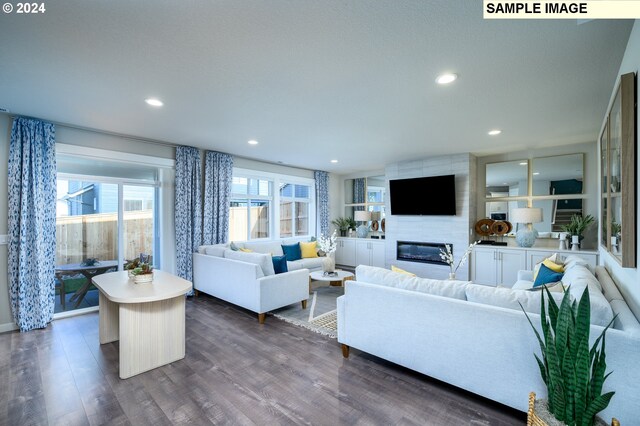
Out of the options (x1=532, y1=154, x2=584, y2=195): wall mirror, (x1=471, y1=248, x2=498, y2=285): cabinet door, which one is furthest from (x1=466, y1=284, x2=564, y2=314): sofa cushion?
(x1=532, y1=154, x2=584, y2=195): wall mirror

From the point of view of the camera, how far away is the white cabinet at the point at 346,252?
755 cm

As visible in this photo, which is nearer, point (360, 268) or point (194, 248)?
point (360, 268)

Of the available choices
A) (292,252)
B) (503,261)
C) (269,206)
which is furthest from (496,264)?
(269,206)

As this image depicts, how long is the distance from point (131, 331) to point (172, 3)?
2.52 metres

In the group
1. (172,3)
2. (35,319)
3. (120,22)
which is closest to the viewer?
(172,3)

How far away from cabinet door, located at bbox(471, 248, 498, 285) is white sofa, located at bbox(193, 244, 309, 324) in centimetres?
336

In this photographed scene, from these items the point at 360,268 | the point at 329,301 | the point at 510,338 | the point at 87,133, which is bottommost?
the point at 329,301

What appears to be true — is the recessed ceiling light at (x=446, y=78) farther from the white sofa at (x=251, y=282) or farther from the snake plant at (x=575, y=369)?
the white sofa at (x=251, y=282)

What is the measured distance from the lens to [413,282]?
2.44 metres

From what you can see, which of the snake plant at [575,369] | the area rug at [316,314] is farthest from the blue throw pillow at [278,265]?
the snake plant at [575,369]

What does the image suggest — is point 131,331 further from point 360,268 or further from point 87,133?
point 87,133

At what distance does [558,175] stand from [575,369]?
497 centimetres

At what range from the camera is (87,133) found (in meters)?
4.02

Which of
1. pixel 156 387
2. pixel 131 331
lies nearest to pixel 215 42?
pixel 131 331
